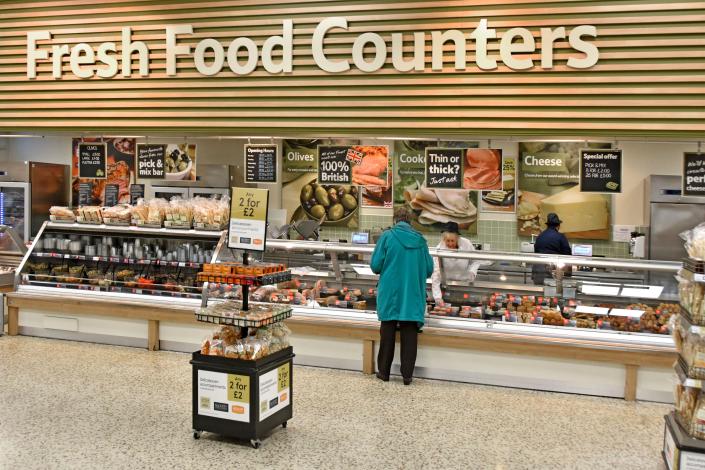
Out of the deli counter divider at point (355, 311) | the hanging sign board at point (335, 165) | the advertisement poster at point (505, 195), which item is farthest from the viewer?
the advertisement poster at point (505, 195)

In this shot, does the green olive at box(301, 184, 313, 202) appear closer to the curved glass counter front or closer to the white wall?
the white wall

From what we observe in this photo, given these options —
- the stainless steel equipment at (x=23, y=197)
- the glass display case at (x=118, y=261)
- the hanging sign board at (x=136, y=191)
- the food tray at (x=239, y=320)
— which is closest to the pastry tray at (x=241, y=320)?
the food tray at (x=239, y=320)

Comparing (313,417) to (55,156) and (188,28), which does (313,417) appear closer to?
(188,28)

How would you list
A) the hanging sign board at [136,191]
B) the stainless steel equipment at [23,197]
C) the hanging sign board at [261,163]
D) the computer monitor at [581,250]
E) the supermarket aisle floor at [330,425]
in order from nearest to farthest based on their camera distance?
1. the supermarket aisle floor at [330,425]
2. the hanging sign board at [261,163]
3. the computer monitor at [581,250]
4. the stainless steel equipment at [23,197]
5. the hanging sign board at [136,191]

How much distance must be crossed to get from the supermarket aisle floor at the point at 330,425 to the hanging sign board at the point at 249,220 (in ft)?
4.40

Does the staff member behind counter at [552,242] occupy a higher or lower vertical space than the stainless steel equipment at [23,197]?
lower

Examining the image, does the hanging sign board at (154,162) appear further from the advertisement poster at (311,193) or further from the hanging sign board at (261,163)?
→ the advertisement poster at (311,193)

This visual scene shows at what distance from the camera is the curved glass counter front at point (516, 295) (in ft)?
17.5

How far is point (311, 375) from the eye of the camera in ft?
18.5

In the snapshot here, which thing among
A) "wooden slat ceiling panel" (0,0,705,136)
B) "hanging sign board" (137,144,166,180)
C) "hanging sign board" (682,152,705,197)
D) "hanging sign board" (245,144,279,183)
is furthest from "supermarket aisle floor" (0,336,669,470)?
"wooden slat ceiling panel" (0,0,705,136)

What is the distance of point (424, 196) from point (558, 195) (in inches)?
80.2

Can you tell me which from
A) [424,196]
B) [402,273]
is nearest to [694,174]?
[402,273]

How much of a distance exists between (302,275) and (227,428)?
101 inches

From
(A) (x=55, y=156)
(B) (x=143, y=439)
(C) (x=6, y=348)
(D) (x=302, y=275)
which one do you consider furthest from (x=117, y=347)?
(A) (x=55, y=156)
